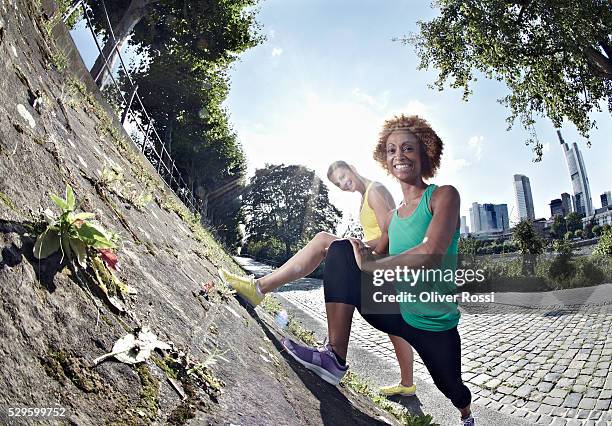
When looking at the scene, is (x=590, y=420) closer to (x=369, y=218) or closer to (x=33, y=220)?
(x=369, y=218)

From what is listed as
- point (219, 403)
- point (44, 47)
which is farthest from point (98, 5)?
point (219, 403)

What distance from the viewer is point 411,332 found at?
2.77 meters

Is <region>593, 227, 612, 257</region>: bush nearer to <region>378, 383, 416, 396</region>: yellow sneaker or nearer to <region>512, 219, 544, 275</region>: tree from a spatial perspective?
<region>512, 219, 544, 275</region>: tree

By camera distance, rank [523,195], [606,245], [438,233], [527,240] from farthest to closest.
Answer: [527,240], [606,245], [523,195], [438,233]

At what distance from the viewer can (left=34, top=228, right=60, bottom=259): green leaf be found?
4.09 feet

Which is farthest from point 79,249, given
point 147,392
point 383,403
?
point 383,403

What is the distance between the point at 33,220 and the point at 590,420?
427cm

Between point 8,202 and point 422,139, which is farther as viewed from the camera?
point 422,139

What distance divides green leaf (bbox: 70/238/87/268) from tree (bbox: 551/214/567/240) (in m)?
16.0

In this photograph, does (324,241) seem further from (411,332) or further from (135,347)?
(135,347)

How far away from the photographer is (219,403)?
1473mm

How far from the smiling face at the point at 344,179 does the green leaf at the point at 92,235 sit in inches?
80.1

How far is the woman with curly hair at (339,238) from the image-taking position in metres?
2.90

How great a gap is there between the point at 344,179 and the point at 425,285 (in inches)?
42.7
